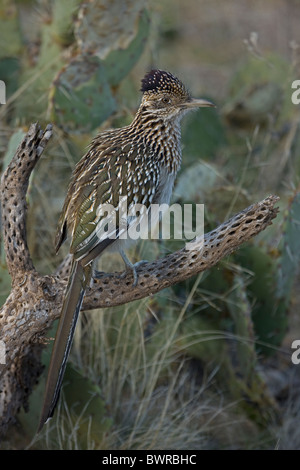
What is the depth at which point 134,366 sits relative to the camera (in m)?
3.98

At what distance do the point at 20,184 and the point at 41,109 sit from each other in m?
2.33

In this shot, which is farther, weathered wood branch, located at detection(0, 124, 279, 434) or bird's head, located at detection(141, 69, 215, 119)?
bird's head, located at detection(141, 69, 215, 119)

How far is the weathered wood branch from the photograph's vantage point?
2830 millimetres

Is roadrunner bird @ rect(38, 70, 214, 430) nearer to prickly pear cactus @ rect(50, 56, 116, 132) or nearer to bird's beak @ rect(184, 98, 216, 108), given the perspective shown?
bird's beak @ rect(184, 98, 216, 108)

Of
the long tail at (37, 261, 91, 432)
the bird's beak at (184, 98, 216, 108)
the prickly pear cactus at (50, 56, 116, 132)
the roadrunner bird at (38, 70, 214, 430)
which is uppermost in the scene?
the prickly pear cactus at (50, 56, 116, 132)

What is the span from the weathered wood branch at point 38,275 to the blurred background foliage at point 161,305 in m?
0.23

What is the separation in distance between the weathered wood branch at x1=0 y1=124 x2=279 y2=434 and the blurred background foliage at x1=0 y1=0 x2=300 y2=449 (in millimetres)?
229

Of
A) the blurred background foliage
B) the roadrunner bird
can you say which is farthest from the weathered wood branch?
the blurred background foliage

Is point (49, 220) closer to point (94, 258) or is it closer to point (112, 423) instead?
point (112, 423)

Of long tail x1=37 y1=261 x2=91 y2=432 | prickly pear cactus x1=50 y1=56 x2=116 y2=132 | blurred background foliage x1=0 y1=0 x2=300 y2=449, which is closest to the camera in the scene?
long tail x1=37 y1=261 x2=91 y2=432

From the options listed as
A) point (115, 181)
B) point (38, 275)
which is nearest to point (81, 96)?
point (115, 181)

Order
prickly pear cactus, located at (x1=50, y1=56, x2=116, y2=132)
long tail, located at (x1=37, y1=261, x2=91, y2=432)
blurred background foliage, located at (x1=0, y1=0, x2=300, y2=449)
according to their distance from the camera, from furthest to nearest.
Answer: prickly pear cactus, located at (x1=50, y1=56, x2=116, y2=132) < blurred background foliage, located at (x1=0, y1=0, x2=300, y2=449) < long tail, located at (x1=37, y1=261, x2=91, y2=432)

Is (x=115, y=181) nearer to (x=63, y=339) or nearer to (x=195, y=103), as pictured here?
(x=195, y=103)

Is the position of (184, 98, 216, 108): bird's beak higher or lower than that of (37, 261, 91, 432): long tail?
higher
